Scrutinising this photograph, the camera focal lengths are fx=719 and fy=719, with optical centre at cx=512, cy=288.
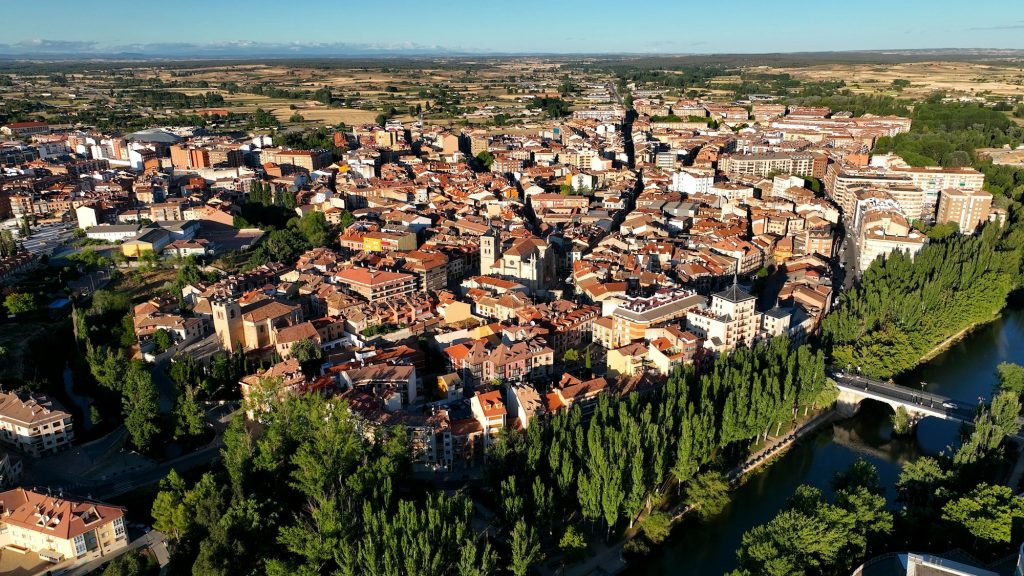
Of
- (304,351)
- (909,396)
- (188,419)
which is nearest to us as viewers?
(188,419)

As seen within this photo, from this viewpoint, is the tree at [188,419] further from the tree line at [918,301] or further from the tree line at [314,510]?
the tree line at [918,301]

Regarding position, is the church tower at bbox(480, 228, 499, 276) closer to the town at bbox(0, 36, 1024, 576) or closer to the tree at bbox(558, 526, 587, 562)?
the town at bbox(0, 36, 1024, 576)

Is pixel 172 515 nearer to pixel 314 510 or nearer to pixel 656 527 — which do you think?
pixel 314 510

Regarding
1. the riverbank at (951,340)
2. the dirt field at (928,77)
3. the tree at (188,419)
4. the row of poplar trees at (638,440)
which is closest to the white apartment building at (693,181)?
the riverbank at (951,340)

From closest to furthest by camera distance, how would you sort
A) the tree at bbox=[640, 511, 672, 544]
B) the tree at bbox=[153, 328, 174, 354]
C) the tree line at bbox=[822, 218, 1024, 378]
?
the tree at bbox=[640, 511, 672, 544] → the tree line at bbox=[822, 218, 1024, 378] → the tree at bbox=[153, 328, 174, 354]

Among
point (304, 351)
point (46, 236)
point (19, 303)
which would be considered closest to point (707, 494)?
point (304, 351)

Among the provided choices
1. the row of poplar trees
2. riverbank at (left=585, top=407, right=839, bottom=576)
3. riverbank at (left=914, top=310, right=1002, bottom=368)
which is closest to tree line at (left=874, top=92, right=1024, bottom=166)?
riverbank at (left=914, top=310, right=1002, bottom=368)

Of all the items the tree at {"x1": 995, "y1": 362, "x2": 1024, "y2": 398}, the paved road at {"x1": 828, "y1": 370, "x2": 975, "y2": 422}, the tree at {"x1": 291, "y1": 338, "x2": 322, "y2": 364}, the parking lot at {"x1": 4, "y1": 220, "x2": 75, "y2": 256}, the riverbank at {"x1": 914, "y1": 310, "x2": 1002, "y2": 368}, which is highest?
the parking lot at {"x1": 4, "y1": 220, "x2": 75, "y2": 256}

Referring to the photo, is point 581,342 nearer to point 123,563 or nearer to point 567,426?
point 567,426
